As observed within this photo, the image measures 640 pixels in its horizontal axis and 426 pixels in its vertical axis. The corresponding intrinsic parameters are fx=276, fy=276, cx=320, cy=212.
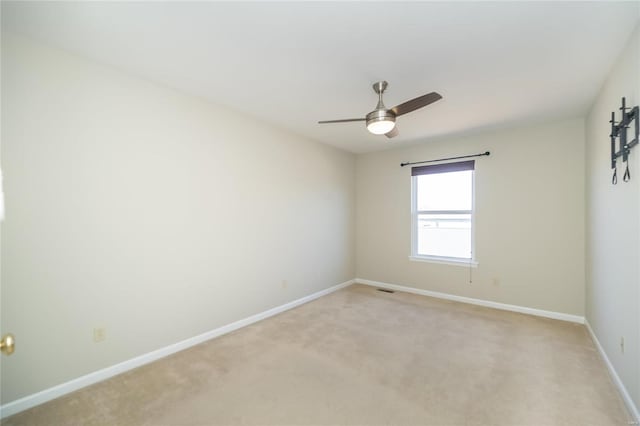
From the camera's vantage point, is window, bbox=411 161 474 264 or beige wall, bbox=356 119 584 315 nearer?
beige wall, bbox=356 119 584 315

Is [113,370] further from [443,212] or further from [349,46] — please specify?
[443,212]

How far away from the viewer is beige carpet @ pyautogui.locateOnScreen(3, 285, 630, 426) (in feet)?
5.95

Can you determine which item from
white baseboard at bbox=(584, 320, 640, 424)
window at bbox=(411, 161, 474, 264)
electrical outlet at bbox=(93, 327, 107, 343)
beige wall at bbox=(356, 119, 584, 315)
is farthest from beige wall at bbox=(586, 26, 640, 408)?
electrical outlet at bbox=(93, 327, 107, 343)

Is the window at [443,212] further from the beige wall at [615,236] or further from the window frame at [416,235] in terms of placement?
the beige wall at [615,236]

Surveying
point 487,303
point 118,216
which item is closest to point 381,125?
point 118,216

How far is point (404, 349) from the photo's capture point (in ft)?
8.92

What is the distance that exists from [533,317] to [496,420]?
244cm

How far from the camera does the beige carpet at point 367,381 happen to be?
1813 mm

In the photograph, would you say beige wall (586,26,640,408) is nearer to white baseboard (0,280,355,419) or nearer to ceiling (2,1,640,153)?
ceiling (2,1,640,153)

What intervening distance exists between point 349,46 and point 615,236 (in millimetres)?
2532

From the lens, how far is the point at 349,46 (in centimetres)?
198

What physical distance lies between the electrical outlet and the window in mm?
4162

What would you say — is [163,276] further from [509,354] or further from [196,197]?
[509,354]

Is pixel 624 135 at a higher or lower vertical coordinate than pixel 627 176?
higher
